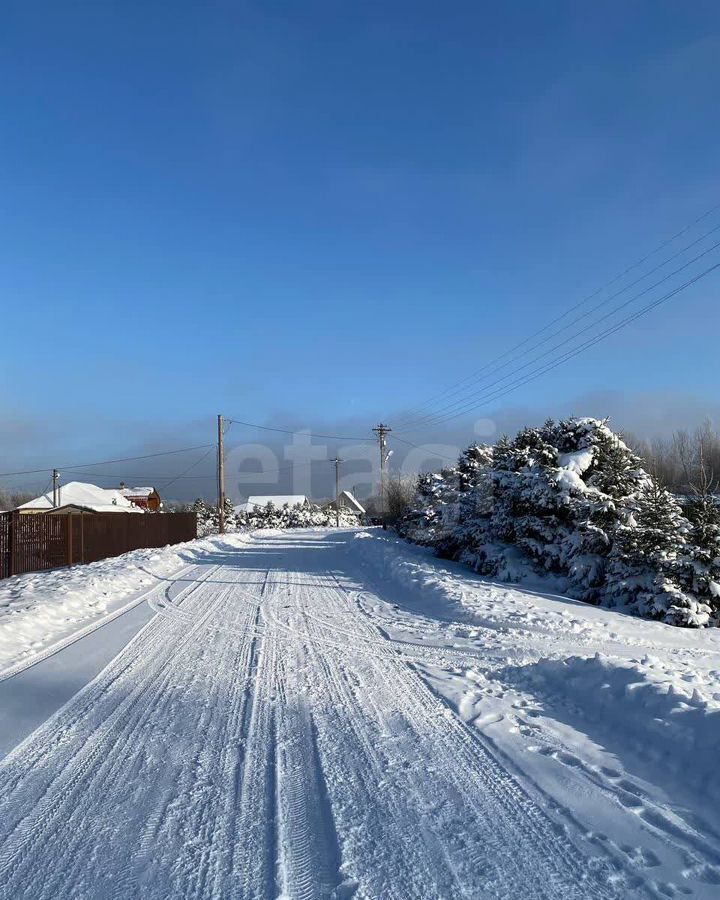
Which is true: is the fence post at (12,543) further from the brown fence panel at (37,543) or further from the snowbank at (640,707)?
the snowbank at (640,707)

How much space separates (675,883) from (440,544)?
68.6ft

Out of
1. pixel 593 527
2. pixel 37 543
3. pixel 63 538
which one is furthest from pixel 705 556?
pixel 63 538

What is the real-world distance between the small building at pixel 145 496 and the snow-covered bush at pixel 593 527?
211 ft

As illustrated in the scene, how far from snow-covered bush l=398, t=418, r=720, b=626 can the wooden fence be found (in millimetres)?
12700

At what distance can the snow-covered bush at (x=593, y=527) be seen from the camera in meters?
13.6

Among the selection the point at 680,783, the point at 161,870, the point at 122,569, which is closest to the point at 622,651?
the point at 680,783

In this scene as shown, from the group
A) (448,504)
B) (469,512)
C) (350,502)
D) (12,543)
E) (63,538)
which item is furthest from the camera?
(350,502)

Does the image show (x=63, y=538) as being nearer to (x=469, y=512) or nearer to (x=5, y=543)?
(x=5, y=543)

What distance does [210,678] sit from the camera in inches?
273

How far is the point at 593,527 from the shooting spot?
15.3m

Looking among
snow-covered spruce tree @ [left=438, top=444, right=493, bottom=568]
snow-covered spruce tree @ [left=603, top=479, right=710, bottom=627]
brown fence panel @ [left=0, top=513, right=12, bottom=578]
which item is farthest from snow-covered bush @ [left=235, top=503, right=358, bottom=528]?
snow-covered spruce tree @ [left=603, top=479, right=710, bottom=627]

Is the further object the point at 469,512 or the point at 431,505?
the point at 431,505

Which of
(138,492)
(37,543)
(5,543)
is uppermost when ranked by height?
(138,492)

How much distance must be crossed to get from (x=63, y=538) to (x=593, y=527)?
15.8m
